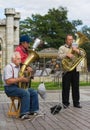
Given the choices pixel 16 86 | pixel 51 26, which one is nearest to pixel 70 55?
pixel 16 86

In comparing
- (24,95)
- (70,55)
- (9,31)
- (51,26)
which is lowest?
(24,95)

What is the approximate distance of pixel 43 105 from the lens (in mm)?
15391

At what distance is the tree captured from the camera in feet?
287

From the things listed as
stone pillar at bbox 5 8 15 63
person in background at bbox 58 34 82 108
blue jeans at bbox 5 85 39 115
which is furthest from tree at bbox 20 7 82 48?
blue jeans at bbox 5 85 39 115

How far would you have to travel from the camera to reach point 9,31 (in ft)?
179

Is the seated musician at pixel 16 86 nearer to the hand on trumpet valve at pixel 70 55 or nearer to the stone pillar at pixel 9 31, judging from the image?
the hand on trumpet valve at pixel 70 55

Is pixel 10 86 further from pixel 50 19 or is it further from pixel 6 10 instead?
pixel 50 19

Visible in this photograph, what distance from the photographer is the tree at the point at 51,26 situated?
87.4 m

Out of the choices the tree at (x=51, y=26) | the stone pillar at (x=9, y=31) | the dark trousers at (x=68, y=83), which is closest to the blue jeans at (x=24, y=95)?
the dark trousers at (x=68, y=83)

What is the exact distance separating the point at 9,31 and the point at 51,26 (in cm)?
3522

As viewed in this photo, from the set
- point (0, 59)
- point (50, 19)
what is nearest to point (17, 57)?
point (0, 59)

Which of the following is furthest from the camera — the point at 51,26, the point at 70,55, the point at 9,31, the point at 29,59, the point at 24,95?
the point at 51,26

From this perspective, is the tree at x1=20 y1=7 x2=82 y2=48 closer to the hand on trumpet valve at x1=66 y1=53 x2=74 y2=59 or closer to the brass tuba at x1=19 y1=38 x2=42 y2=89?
the hand on trumpet valve at x1=66 y1=53 x2=74 y2=59

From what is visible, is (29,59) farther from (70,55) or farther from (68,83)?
(68,83)
